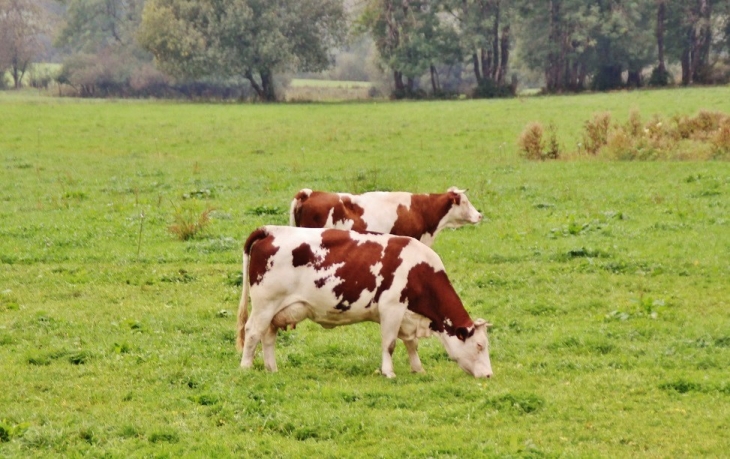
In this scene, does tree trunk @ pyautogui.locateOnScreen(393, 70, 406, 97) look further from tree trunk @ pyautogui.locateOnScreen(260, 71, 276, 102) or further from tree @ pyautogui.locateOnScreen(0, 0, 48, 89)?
tree @ pyautogui.locateOnScreen(0, 0, 48, 89)

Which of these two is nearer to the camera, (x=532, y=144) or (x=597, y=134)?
(x=597, y=134)

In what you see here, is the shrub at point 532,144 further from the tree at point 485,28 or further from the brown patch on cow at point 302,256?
the tree at point 485,28

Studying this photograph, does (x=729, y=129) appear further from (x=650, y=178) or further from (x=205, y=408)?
(x=205, y=408)

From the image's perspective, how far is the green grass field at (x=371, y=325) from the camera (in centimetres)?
862

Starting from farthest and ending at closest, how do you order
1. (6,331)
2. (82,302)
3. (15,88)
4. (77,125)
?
(15,88), (77,125), (82,302), (6,331)

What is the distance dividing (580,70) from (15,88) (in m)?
55.0

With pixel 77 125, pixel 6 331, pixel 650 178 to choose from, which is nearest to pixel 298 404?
pixel 6 331

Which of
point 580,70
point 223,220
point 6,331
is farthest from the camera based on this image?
point 580,70

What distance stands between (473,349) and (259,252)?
8.52 feet

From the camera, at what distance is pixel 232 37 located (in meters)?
70.9

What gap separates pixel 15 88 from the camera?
9438cm

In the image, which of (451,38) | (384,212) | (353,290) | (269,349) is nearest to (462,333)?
(353,290)

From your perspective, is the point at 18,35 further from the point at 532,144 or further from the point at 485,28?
the point at 532,144

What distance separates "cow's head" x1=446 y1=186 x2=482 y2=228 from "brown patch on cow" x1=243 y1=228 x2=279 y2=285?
572cm
